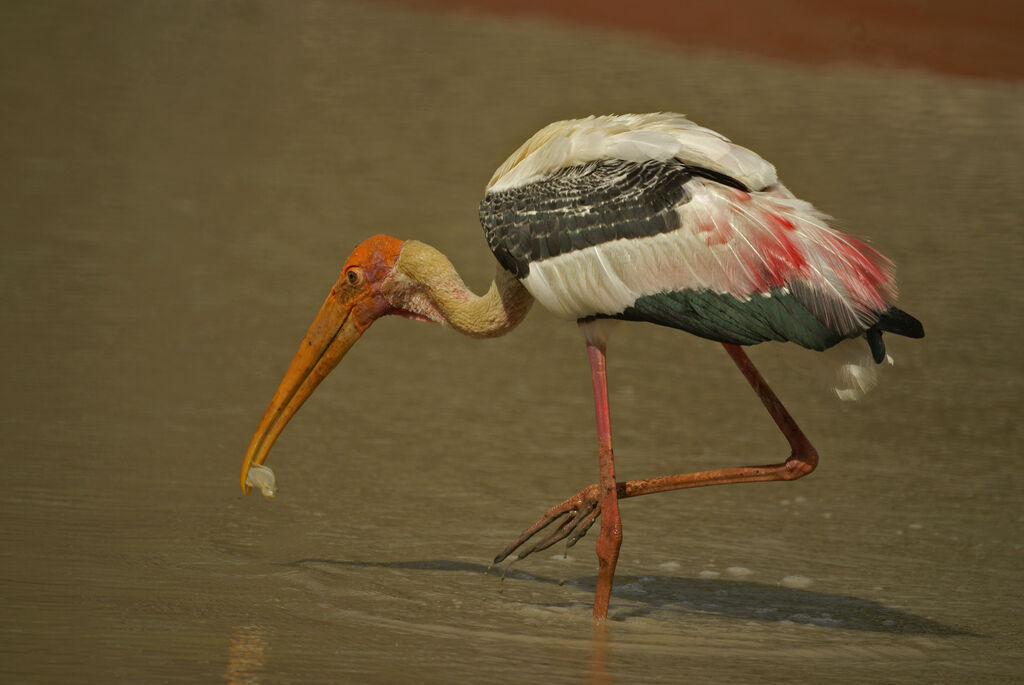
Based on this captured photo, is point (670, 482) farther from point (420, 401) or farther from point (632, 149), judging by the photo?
point (420, 401)

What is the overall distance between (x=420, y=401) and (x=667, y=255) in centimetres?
258

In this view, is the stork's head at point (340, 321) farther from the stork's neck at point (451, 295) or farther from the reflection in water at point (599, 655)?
the reflection in water at point (599, 655)

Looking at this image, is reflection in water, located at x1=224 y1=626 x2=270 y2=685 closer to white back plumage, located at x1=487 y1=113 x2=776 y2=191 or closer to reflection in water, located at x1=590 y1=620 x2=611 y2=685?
reflection in water, located at x1=590 y1=620 x2=611 y2=685

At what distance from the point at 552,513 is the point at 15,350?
9.74 feet

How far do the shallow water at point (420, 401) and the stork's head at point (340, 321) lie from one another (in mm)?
341

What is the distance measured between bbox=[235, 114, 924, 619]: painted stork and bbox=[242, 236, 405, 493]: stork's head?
0.48 metres

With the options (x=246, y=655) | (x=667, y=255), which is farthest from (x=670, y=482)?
(x=246, y=655)

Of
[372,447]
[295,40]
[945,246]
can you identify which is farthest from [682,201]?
[295,40]

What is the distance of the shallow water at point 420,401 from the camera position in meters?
4.11

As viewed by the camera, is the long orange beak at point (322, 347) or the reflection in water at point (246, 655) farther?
the long orange beak at point (322, 347)

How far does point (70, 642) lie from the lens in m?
3.72

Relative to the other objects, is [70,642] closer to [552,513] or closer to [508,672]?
[508,672]

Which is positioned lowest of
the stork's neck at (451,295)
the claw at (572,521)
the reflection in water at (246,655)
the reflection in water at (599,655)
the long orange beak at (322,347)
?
the reflection in water at (599,655)

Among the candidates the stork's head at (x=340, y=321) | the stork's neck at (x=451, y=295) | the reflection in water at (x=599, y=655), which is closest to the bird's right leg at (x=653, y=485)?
the reflection in water at (x=599, y=655)
